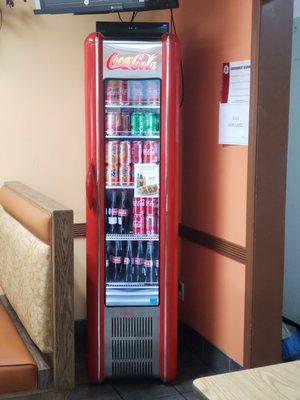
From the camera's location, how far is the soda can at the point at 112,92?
3.02m

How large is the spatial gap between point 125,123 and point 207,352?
1.59 metres

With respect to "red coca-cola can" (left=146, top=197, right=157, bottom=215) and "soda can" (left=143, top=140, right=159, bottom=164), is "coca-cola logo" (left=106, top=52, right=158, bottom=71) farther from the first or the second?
"red coca-cola can" (left=146, top=197, right=157, bottom=215)

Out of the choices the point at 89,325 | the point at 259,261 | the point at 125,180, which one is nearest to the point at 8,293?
the point at 89,325

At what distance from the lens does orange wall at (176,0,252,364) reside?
2.95 m

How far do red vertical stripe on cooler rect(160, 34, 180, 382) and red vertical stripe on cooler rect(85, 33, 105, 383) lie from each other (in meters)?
0.36

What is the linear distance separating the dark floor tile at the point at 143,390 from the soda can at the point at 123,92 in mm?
1710

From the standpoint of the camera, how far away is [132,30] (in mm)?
2947

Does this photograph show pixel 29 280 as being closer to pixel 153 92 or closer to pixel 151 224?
pixel 151 224

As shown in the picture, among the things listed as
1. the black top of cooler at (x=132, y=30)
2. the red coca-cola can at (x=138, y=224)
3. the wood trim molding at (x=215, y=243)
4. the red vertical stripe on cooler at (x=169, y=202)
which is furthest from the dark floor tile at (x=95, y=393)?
the black top of cooler at (x=132, y=30)

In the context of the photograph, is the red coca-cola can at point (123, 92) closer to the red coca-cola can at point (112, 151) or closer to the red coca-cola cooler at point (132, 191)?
the red coca-cola cooler at point (132, 191)

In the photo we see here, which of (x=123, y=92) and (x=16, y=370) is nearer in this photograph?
(x=16, y=370)

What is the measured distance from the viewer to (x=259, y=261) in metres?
2.82

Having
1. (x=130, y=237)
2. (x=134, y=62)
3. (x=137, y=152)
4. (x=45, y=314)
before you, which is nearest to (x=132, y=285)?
(x=130, y=237)

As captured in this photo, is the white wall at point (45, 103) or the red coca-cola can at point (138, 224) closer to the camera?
the red coca-cola can at point (138, 224)
